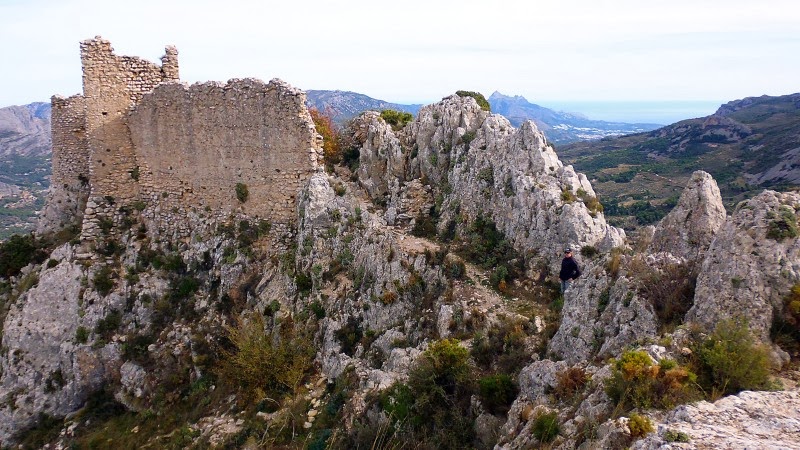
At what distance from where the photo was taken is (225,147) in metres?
17.1

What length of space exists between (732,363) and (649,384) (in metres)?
1.10

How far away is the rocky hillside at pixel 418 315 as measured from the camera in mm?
7137

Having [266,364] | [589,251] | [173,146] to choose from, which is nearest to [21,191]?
[173,146]

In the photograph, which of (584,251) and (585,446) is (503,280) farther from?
(585,446)

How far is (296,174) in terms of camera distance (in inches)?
647

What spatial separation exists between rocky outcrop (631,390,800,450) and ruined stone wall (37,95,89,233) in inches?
815

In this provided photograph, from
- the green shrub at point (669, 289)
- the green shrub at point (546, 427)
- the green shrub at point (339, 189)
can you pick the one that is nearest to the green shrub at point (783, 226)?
the green shrub at point (669, 289)

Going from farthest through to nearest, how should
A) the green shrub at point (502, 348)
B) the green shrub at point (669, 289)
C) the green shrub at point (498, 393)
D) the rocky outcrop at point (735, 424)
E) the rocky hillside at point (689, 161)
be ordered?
the rocky hillside at point (689, 161) < the green shrub at point (502, 348) < the green shrub at point (498, 393) < the green shrub at point (669, 289) < the rocky outcrop at point (735, 424)

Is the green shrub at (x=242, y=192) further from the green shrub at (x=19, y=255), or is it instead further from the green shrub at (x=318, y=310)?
the green shrub at (x=19, y=255)

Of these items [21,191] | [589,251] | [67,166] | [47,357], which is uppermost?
[67,166]

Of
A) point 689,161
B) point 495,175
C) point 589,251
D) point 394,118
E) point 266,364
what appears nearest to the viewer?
point 589,251

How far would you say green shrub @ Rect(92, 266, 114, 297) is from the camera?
58.0 feet

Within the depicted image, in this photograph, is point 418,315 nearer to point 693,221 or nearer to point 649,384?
point 693,221

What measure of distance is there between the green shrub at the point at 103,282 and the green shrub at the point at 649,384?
17506mm
